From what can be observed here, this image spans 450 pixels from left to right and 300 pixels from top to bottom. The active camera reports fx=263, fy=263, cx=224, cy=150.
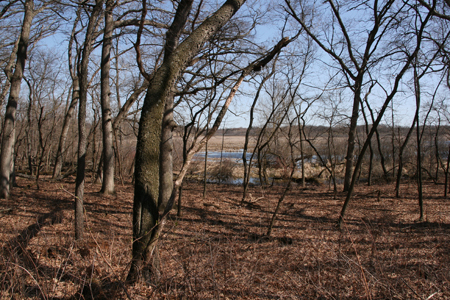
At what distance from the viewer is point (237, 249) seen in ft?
16.0

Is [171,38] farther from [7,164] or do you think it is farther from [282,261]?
[7,164]

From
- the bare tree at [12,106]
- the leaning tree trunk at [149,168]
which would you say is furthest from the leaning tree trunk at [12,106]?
the leaning tree trunk at [149,168]

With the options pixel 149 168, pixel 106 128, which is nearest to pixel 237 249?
pixel 149 168

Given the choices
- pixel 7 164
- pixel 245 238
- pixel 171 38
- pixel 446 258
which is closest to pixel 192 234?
pixel 245 238

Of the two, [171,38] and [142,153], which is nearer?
[142,153]

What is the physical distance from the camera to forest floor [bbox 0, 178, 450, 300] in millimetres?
2756

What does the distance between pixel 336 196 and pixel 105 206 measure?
853 centimetres

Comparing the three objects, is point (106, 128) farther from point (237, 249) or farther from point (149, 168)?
point (149, 168)

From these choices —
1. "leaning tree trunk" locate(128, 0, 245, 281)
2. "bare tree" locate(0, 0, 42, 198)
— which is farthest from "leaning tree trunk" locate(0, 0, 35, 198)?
"leaning tree trunk" locate(128, 0, 245, 281)

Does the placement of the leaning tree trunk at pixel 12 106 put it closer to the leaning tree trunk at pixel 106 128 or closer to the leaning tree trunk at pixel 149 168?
the leaning tree trunk at pixel 106 128

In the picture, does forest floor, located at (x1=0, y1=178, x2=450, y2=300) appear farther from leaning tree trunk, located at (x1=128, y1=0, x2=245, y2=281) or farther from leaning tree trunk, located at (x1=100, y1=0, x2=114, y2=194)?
leaning tree trunk, located at (x1=100, y1=0, x2=114, y2=194)

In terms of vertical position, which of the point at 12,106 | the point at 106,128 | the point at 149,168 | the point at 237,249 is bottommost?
the point at 237,249

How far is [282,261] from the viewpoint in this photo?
4.41 meters

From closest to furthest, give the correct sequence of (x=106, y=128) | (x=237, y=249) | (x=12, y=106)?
(x=237, y=249)
(x=12, y=106)
(x=106, y=128)
